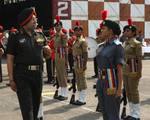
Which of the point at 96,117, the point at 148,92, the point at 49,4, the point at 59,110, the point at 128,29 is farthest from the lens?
the point at 49,4

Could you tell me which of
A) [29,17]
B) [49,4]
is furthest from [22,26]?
[49,4]

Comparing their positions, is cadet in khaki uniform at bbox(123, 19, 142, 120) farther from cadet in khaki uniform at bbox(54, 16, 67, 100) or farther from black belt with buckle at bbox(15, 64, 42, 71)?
cadet in khaki uniform at bbox(54, 16, 67, 100)

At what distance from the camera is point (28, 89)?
6004mm

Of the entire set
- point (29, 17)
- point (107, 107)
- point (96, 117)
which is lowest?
point (96, 117)

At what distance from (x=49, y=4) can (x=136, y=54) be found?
14907 millimetres

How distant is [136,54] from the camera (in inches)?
315

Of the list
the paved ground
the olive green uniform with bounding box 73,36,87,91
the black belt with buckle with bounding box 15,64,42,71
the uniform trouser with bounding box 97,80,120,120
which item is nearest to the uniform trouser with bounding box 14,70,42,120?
the black belt with buckle with bounding box 15,64,42,71

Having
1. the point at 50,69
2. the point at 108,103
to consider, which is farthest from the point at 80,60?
the point at 50,69

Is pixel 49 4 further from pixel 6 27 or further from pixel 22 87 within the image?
pixel 22 87

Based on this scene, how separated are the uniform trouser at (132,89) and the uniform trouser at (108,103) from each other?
2.16 m

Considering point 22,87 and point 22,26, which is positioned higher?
point 22,26

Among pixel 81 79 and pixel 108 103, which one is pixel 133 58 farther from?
pixel 108 103

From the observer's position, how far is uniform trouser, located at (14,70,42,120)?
235 inches

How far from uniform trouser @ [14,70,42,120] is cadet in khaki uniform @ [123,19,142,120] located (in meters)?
2.29
